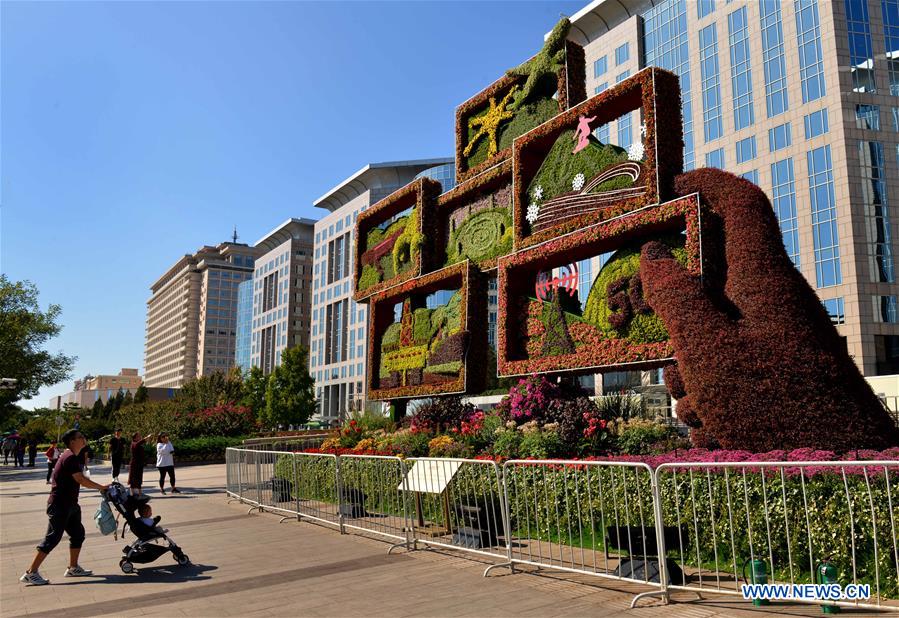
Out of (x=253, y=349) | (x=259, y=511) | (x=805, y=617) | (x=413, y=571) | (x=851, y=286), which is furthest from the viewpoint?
(x=253, y=349)

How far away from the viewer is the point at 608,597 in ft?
20.1

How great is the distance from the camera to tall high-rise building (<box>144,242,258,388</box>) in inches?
5566

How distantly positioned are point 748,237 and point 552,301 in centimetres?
478

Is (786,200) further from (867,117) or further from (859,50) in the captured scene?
(859,50)

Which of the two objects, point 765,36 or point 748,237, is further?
point 765,36

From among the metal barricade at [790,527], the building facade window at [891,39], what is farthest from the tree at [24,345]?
the building facade window at [891,39]

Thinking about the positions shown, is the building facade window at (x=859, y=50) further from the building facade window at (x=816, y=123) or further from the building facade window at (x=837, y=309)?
the building facade window at (x=837, y=309)

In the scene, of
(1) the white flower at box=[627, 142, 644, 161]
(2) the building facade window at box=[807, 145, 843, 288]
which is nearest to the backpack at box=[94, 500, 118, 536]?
(1) the white flower at box=[627, 142, 644, 161]

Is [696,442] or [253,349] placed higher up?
[253,349]

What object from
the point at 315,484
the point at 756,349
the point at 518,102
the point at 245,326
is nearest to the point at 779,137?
the point at 518,102

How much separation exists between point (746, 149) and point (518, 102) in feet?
109

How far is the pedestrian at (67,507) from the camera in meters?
7.52

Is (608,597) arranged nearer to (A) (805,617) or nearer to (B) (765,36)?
(A) (805,617)

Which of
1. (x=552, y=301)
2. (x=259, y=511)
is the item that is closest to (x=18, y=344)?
(x=259, y=511)
